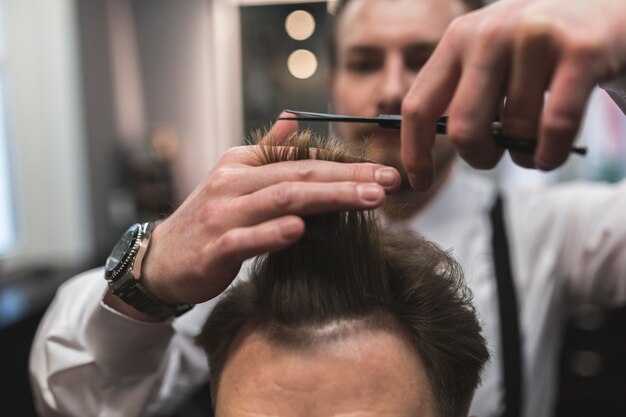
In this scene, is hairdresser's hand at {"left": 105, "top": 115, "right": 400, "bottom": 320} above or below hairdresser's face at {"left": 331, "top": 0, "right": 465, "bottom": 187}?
below

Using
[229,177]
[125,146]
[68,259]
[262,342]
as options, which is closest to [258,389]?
[262,342]

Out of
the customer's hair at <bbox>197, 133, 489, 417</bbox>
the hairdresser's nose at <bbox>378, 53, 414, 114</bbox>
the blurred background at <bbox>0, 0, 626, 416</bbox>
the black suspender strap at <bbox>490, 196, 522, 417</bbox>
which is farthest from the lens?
the blurred background at <bbox>0, 0, 626, 416</bbox>

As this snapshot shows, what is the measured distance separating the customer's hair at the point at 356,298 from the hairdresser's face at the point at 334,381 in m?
0.02

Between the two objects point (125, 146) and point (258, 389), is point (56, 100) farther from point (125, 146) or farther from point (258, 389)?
point (258, 389)

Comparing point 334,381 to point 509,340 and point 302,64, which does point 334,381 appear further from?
point 302,64

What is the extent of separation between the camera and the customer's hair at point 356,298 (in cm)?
77

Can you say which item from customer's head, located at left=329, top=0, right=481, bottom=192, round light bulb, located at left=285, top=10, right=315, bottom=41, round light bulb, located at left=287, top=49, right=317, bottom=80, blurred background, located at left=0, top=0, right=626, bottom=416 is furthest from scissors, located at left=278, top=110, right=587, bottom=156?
round light bulb, located at left=285, top=10, right=315, bottom=41

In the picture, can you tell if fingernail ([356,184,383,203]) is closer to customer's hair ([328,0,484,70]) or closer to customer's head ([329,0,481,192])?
customer's head ([329,0,481,192])

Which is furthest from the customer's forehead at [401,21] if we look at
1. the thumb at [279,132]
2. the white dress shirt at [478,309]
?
the thumb at [279,132]

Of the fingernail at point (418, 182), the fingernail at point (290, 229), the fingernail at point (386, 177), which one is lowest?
the fingernail at point (290, 229)

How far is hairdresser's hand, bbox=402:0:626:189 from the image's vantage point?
524mm

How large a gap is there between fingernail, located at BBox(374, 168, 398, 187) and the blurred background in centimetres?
154

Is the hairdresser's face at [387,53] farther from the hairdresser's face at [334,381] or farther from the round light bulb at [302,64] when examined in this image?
the round light bulb at [302,64]

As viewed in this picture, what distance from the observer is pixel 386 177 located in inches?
25.3
